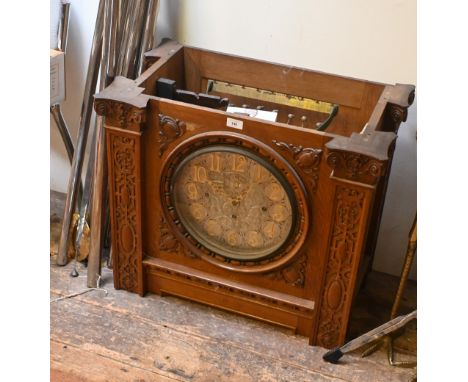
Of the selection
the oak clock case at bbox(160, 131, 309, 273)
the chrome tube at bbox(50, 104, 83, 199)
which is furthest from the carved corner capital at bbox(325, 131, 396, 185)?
the chrome tube at bbox(50, 104, 83, 199)

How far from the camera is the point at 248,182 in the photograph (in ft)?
5.55

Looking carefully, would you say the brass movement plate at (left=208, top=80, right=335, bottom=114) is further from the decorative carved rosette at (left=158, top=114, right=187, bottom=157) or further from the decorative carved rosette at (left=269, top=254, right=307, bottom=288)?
the decorative carved rosette at (left=269, top=254, right=307, bottom=288)

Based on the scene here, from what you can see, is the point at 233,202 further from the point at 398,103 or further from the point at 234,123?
the point at 398,103

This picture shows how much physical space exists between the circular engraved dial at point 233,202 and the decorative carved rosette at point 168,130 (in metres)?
0.06

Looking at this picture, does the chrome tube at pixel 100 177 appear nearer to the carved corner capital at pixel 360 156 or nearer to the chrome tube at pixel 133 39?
the chrome tube at pixel 133 39

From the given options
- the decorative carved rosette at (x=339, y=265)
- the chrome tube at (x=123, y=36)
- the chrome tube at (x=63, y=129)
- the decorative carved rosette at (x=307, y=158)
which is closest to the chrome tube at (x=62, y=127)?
the chrome tube at (x=63, y=129)

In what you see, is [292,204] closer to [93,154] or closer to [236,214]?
[236,214]

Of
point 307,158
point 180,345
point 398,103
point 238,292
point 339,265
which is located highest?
point 398,103

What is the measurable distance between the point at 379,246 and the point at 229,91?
2.27 feet

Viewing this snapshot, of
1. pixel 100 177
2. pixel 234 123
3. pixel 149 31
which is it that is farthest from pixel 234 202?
pixel 149 31

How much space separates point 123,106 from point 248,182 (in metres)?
0.36

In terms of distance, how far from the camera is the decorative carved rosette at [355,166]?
151cm
